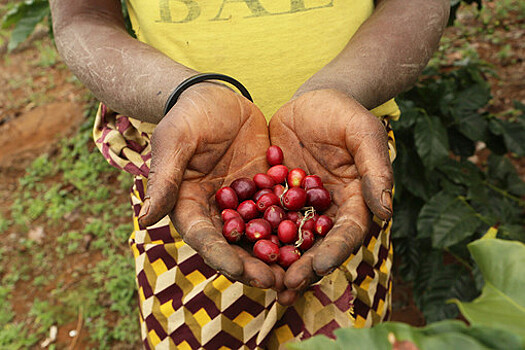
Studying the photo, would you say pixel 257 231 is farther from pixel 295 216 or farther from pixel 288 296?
pixel 288 296

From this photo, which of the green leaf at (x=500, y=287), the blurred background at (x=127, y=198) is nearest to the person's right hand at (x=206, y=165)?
the green leaf at (x=500, y=287)

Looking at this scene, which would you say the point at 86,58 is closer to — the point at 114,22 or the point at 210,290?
the point at 114,22

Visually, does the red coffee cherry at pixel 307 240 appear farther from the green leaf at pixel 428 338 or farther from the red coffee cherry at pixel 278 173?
the green leaf at pixel 428 338

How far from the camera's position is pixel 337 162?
5.39ft

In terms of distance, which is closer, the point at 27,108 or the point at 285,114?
the point at 285,114

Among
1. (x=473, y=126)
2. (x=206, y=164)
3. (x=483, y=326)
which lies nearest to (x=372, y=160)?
(x=206, y=164)

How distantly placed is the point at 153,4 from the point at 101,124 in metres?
0.52

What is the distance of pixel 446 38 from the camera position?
494 centimetres

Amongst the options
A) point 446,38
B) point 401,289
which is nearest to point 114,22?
point 401,289

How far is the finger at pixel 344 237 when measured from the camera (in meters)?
1.27

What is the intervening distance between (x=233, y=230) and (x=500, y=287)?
2.90ft

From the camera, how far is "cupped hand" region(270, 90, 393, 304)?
130 centimetres

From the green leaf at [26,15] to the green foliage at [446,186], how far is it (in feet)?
7.08

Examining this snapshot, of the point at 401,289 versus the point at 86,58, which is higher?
the point at 86,58
